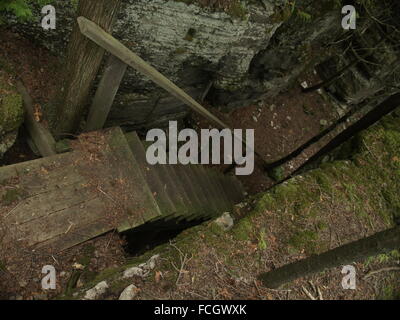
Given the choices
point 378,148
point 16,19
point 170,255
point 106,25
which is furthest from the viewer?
point 378,148

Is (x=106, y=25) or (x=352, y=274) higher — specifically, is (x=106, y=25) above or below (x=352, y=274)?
above

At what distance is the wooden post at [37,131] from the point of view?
4094 millimetres

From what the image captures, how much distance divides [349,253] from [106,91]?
304cm

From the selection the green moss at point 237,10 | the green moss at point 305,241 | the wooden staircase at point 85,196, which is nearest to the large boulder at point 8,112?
the wooden staircase at point 85,196

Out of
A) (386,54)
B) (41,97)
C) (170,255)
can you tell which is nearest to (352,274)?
(170,255)

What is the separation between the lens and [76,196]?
379 centimetres

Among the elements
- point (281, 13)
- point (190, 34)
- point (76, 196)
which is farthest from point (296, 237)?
point (281, 13)

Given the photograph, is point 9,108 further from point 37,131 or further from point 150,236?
point 150,236

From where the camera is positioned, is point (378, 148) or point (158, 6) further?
point (378, 148)

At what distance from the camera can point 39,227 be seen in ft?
11.3

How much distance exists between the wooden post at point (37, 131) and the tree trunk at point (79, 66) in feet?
A: 0.49

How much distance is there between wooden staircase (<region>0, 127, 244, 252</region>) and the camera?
11.2ft

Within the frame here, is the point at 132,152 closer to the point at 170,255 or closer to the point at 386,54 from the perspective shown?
the point at 170,255
